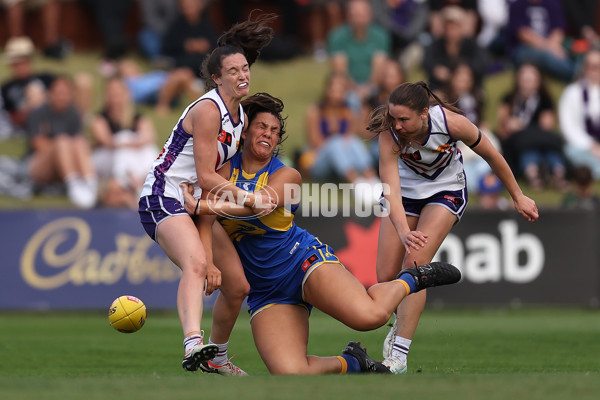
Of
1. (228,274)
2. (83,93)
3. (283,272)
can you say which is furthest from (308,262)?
(83,93)

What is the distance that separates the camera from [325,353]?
9.08 meters

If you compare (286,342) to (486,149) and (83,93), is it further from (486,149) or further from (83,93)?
(83,93)

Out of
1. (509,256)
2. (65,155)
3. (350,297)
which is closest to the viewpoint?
(350,297)

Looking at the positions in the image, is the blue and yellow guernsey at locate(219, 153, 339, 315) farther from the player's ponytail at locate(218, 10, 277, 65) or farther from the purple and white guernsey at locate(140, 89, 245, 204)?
the player's ponytail at locate(218, 10, 277, 65)

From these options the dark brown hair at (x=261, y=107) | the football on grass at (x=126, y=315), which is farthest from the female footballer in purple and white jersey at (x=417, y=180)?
the football on grass at (x=126, y=315)

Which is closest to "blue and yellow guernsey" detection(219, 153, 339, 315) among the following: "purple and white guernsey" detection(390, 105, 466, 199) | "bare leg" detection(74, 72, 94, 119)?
"purple and white guernsey" detection(390, 105, 466, 199)

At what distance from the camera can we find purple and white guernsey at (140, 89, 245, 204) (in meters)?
7.10

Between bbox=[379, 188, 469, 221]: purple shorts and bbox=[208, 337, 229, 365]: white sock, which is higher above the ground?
bbox=[379, 188, 469, 221]: purple shorts

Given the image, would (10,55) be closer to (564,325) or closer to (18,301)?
(18,301)

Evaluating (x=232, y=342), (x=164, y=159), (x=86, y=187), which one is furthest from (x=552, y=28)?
(x=164, y=159)

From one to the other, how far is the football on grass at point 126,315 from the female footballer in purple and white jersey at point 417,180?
188 cm

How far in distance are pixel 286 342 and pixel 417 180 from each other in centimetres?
177

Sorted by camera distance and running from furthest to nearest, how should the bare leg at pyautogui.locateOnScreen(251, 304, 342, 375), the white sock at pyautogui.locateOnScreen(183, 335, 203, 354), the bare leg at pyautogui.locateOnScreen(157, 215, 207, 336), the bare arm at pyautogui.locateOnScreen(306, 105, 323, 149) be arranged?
1. the bare arm at pyautogui.locateOnScreen(306, 105, 323, 149)
2. the bare leg at pyautogui.locateOnScreen(251, 304, 342, 375)
3. the bare leg at pyautogui.locateOnScreen(157, 215, 207, 336)
4. the white sock at pyautogui.locateOnScreen(183, 335, 203, 354)

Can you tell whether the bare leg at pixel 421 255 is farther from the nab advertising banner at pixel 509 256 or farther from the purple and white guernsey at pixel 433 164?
the nab advertising banner at pixel 509 256
